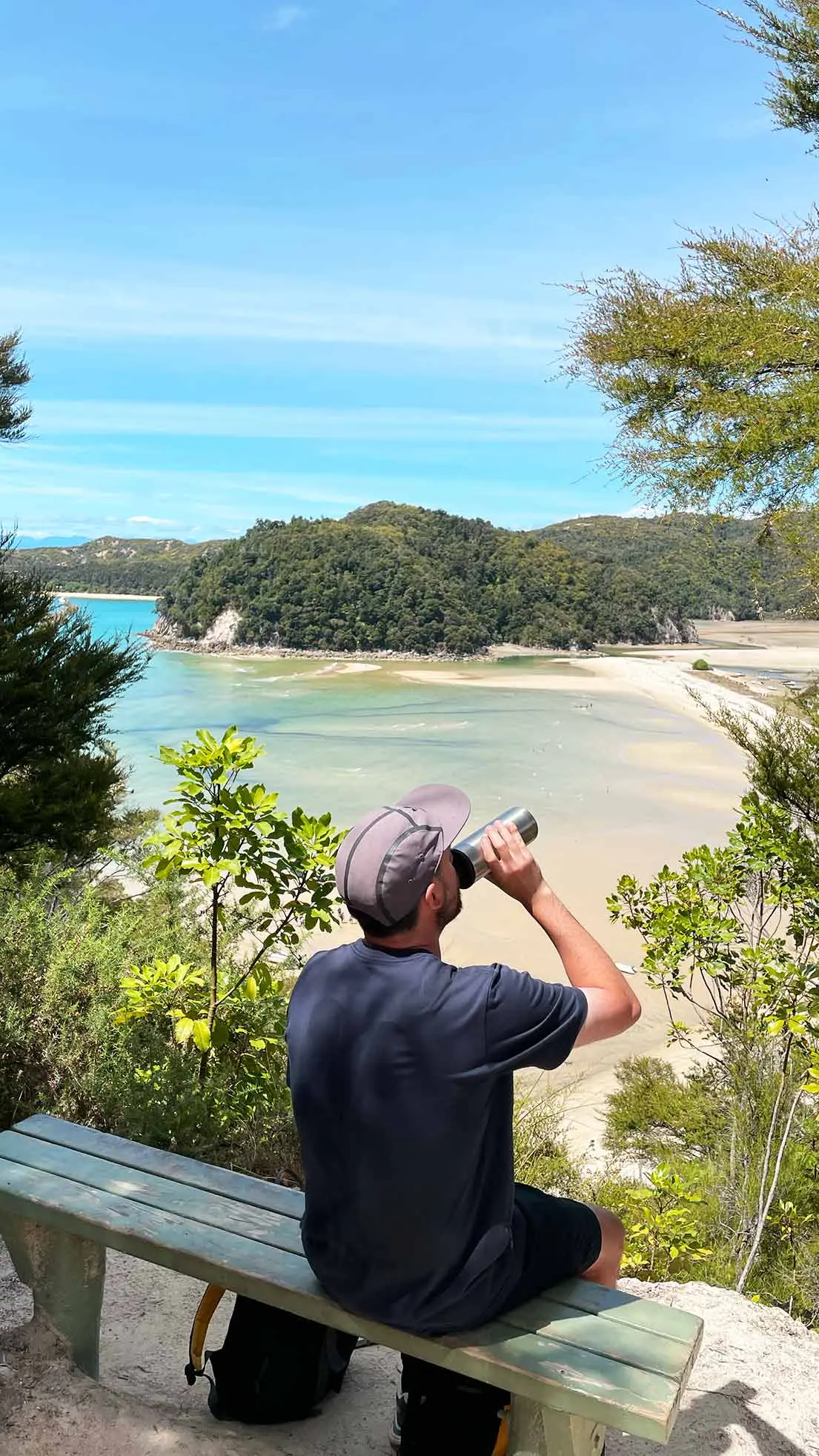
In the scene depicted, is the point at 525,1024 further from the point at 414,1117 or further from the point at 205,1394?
the point at 205,1394

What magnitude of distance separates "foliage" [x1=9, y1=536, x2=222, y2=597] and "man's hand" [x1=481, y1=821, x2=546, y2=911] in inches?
3814

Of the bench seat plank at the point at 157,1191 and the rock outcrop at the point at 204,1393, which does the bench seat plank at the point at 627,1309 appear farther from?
the rock outcrop at the point at 204,1393

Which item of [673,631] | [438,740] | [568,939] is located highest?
[673,631]

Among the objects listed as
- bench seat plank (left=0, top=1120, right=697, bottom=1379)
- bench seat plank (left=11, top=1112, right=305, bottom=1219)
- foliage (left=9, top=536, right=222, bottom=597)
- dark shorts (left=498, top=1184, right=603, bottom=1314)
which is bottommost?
bench seat plank (left=11, top=1112, right=305, bottom=1219)

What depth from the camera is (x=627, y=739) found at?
126 ft

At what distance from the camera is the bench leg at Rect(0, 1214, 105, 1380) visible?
2.26 m

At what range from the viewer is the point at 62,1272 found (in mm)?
2260

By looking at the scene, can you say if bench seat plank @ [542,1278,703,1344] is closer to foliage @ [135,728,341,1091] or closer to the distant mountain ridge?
foliage @ [135,728,341,1091]

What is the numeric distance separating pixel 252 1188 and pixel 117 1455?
540 mm

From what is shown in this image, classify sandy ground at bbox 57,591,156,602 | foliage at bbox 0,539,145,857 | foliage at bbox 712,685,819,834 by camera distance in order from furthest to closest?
sandy ground at bbox 57,591,156,602 < foliage at bbox 0,539,145,857 < foliage at bbox 712,685,819,834

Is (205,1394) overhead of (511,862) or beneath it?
beneath

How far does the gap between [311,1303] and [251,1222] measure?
1.01 feet

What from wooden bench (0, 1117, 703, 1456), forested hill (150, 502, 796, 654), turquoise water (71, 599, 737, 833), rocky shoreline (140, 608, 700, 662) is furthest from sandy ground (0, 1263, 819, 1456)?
forested hill (150, 502, 796, 654)

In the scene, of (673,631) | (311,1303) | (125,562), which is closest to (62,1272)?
(311,1303)
